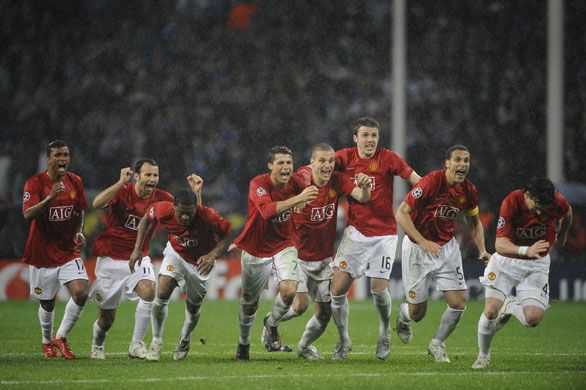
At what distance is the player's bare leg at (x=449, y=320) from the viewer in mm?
10398

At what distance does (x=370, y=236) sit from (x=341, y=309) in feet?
2.69

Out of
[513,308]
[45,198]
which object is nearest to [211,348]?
[45,198]

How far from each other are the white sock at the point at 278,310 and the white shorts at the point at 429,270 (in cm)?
125

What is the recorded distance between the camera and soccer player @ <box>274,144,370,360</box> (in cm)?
1073

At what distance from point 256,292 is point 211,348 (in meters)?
1.84

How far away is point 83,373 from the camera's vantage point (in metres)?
9.25

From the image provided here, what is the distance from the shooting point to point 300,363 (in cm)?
1034

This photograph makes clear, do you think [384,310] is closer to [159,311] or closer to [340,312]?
[340,312]

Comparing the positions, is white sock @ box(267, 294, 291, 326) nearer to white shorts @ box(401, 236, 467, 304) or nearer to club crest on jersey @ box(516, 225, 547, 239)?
white shorts @ box(401, 236, 467, 304)

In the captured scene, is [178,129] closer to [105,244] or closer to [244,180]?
[244,180]

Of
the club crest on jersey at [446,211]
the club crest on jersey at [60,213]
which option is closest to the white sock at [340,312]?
the club crest on jersey at [446,211]

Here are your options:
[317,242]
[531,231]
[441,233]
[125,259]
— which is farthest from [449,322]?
[125,259]

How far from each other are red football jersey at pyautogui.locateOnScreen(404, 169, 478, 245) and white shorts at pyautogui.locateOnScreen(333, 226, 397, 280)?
1.66 ft

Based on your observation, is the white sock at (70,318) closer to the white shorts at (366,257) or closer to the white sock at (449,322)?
the white shorts at (366,257)
